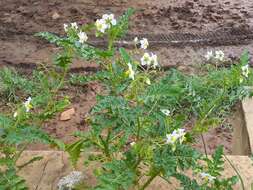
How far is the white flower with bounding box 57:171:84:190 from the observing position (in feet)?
6.44

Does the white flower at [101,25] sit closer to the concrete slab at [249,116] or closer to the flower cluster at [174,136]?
the flower cluster at [174,136]

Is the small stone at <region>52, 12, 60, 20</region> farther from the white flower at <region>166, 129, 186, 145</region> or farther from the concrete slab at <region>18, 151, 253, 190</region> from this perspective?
the white flower at <region>166, 129, 186, 145</region>

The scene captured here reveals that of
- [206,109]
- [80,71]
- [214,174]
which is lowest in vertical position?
[80,71]

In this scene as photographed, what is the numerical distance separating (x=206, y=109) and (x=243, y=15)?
2.81 meters

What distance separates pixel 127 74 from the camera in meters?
1.60

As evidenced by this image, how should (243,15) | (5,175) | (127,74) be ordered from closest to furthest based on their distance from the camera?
(127,74), (5,175), (243,15)

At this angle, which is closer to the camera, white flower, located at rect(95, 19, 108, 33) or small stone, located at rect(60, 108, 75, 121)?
white flower, located at rect(95, 19, 108, 33)

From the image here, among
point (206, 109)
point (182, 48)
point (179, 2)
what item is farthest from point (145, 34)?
point (206, 109)

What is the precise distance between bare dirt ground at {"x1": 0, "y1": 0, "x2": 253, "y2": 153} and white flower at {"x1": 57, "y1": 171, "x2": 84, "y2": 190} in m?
1.53

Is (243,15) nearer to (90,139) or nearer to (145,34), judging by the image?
(145,34)

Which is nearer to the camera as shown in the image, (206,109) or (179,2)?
(206,109)

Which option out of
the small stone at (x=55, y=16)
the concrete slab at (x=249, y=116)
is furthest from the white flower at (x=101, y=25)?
the small stone at (x=55, y=16)

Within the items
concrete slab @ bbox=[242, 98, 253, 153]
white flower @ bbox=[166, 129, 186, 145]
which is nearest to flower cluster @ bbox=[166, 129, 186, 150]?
white flower @ bbox=[166, 129, 186, 145]

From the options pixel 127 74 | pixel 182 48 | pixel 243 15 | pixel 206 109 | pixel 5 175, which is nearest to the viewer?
pixel 127 74
